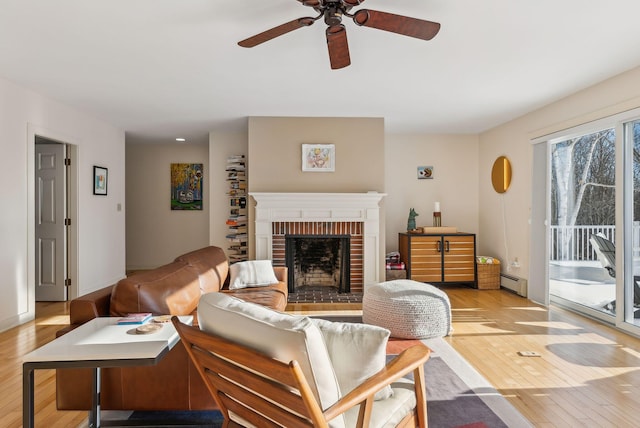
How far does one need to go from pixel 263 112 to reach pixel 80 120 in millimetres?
2342

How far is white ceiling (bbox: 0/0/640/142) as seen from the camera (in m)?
2.66

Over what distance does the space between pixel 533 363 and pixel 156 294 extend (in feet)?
8.77

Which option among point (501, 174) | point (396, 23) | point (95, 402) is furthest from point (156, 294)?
point (501, 174)

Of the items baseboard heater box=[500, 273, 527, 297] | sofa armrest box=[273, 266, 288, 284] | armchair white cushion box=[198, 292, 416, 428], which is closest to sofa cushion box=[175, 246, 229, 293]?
sofa armrest box=[273, 266, 288, 284]

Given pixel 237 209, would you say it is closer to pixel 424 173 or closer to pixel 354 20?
pixel 424 173

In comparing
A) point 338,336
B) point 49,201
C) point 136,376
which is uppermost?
point 49,201

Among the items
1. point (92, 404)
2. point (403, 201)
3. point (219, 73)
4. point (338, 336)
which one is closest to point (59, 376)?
point (92, 404)

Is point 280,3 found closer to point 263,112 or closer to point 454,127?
point 263,112

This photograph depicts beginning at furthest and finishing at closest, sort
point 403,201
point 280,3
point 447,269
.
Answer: point 403,201 → point 447,269 → point 280,3

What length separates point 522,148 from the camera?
5492 mm

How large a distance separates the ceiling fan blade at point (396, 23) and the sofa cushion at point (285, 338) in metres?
1.65

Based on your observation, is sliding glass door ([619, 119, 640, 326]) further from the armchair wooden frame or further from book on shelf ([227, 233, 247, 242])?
book on shelf ([227, 233, 247, 242])

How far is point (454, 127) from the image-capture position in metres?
6.24

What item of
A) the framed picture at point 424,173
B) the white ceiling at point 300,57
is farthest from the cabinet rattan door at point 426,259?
the white ceiling at point 300,57
